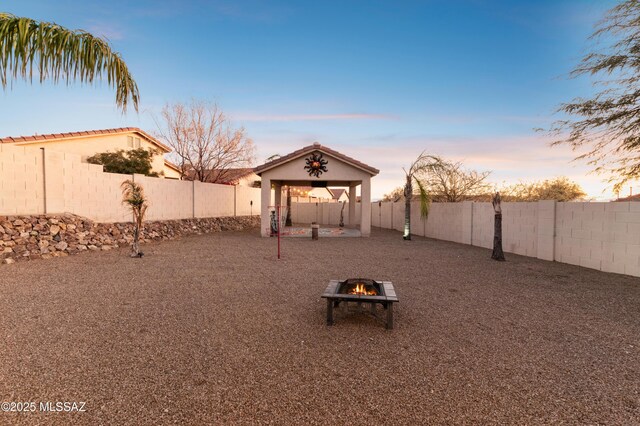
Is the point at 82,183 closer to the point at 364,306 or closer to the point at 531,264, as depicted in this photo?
the point at 364,306

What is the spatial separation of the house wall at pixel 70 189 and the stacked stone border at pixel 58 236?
1.22ft

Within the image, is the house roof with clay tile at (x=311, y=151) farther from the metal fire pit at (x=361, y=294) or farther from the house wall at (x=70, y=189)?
the metal fire pit at (x=361, y=294)

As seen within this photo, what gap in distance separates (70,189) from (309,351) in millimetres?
Answer: 12076

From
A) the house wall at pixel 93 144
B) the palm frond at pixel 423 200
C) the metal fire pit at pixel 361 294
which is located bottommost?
the metal fire pit at pixel 361 294

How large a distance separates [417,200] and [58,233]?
19.0m

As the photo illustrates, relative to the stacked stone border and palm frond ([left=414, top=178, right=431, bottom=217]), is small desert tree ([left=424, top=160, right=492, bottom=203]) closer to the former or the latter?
palm frond ([left=414, top=178, right=431, bottom=217])

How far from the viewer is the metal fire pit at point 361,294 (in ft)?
15.3

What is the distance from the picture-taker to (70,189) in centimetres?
1154

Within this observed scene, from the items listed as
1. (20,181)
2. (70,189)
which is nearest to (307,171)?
(70,189)

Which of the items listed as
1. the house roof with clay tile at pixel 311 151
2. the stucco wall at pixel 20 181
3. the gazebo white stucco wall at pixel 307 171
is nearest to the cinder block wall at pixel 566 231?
the gazebo white stucco wall at pixel 307 171

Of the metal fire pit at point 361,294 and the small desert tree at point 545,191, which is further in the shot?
the small desert tree at point 545,191

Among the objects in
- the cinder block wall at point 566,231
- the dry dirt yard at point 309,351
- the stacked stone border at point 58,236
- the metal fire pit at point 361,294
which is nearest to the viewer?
the dry dirt yard at point 309,351

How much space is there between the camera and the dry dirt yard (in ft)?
9.27

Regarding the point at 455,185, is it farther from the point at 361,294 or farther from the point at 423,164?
the point at 361,294
